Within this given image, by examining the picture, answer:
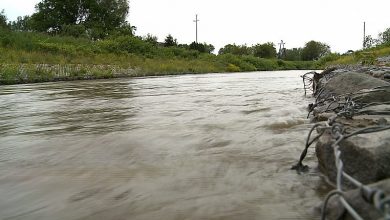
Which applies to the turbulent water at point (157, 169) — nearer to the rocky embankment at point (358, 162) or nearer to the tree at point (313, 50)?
the rocky embankment at point (358, 162)

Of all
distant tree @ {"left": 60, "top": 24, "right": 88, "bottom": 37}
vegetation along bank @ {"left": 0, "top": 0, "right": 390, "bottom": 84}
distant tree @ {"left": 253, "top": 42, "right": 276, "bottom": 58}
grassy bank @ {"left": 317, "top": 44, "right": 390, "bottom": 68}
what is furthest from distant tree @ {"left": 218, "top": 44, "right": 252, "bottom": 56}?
grassy bank @ {"left": 317, "top": 44, "right": 390, "bottom": 68}

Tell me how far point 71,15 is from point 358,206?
48.4 meters

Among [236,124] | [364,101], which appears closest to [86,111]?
[236,124]

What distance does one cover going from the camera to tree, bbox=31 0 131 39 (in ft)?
148

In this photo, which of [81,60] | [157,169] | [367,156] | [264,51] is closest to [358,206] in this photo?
[367,156]

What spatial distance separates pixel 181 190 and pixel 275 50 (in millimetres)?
73118

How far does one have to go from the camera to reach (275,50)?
72.8 metres

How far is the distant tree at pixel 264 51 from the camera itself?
228ft

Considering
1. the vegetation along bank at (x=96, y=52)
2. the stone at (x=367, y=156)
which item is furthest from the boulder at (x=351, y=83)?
the vegetation along bank at (x=96, y=52)

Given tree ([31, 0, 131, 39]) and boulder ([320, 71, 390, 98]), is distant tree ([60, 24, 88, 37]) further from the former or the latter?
boulder ([320, 71, 390, 98])

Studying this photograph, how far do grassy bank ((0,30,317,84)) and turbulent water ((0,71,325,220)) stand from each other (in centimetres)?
1110

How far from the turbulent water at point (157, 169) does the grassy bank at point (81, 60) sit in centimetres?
1110

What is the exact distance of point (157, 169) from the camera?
8.55 feet

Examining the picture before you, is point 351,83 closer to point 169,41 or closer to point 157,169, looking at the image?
point 157,169
